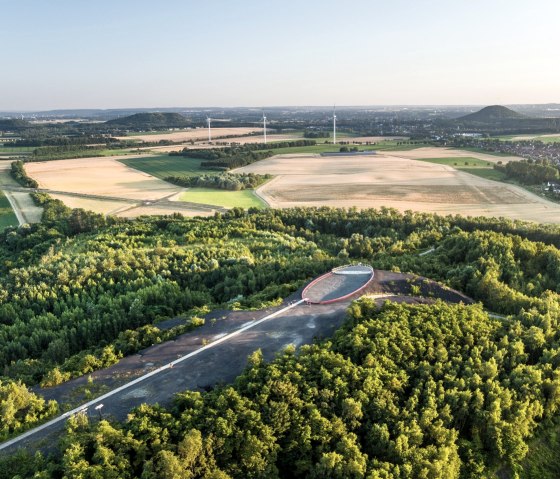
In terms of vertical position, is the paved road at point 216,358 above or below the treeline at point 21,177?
above

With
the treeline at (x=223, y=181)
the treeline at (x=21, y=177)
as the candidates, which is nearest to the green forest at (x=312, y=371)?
the treeline at (x=223, y=181)

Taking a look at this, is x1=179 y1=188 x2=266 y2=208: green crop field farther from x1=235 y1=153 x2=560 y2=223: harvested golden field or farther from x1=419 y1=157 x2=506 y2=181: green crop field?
x1=419 y1=157 x2=506 y2=181: green crop field

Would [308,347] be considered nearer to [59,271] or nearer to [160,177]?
[59,271]

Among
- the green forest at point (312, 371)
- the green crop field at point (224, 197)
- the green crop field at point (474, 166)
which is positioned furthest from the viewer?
the green crop field at point (474, 166)

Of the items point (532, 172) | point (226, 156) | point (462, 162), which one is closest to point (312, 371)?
point (532, 172)

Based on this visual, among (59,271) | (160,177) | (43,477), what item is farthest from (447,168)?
(43,477)

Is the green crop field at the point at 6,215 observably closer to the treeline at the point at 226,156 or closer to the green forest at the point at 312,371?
the green forest at the point at 312,371

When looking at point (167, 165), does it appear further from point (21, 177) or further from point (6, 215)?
point (6, 215)
